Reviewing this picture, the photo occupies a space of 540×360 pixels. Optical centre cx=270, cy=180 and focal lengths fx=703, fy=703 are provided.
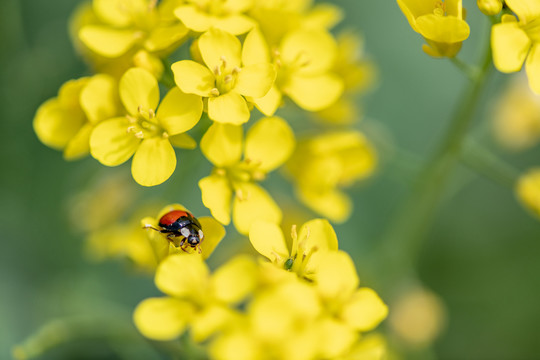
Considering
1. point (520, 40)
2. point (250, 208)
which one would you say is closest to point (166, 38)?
point (250, 208)

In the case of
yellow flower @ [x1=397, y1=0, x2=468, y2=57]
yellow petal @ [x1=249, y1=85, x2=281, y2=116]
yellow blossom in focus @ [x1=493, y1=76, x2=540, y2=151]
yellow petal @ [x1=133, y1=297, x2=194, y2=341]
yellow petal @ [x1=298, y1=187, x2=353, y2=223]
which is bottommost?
yellow blossom in focus @ [x1=493, y1=76, x2=540, y2=151]

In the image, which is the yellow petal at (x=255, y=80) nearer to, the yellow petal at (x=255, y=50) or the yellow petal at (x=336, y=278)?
the yellow petal at (x=255, y=50)

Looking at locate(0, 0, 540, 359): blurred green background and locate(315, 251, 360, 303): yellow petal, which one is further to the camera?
locate(0, 0, 540, 359): blurred green background

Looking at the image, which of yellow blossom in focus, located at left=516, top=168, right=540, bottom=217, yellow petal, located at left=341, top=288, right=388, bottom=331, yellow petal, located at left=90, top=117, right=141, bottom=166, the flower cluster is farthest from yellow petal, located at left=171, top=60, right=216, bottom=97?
yellow blossom in focus, located at left=516, top=168, right=540, bottom=217

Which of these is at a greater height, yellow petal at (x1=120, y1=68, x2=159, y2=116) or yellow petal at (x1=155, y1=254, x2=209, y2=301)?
yellow petal at (x1=120, y1=68, x2=159, y2=116)

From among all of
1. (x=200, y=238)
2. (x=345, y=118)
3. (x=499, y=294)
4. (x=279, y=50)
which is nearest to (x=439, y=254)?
(x=499, y=294)

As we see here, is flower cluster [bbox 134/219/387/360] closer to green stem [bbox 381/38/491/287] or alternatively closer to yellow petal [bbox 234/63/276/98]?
yellow petal [bbox 234/63/276/98]

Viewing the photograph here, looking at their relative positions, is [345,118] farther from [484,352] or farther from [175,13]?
[484,352]

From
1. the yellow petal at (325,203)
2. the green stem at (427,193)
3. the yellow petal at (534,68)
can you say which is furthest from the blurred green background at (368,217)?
the yellow petal at (534,68)

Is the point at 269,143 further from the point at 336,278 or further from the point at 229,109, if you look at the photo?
the point at 336,278
